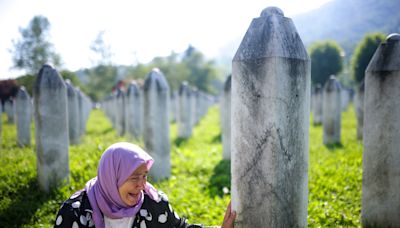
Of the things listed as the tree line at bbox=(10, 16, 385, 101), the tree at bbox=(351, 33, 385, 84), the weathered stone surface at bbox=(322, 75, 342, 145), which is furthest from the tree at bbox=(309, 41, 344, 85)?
the weathered stone surface at bbox=(322, 75, 342, 145)

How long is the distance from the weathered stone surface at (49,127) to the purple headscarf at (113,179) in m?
3.68

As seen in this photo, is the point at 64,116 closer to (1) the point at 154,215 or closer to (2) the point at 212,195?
(2) the point at 212,195

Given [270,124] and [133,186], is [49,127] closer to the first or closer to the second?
[133,186]

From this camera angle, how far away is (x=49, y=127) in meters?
5.20

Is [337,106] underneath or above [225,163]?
above

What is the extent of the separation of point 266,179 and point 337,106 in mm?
9659

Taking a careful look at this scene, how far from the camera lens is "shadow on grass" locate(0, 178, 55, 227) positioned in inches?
168

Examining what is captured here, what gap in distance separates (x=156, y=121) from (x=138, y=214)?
4.45 meters

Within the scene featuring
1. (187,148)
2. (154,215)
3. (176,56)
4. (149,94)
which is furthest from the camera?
(176,56)

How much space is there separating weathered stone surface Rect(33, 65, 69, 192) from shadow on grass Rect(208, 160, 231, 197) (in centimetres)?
297

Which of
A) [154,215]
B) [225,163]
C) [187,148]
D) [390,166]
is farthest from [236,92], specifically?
[187,148]

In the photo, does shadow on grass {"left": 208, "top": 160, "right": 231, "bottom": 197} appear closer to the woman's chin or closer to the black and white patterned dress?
the black and white patterned dress

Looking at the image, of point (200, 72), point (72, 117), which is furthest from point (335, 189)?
point (200, 72)

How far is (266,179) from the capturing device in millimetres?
2186
